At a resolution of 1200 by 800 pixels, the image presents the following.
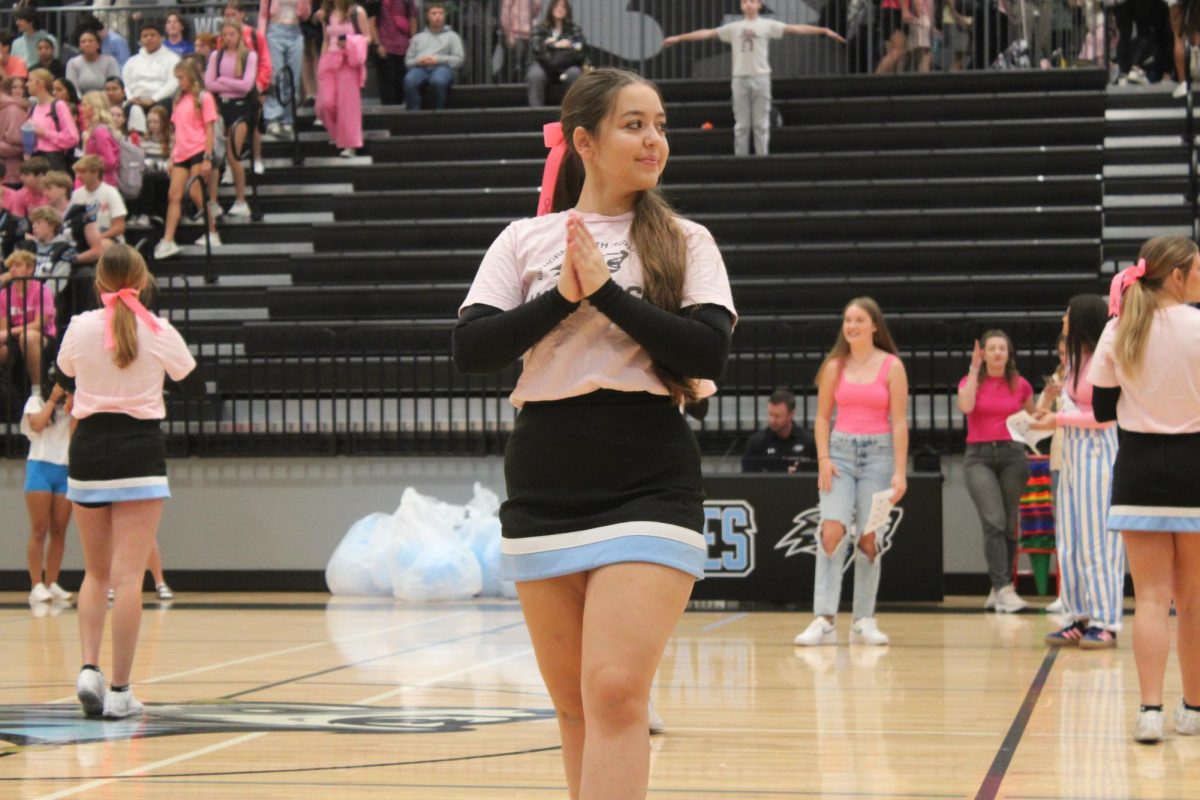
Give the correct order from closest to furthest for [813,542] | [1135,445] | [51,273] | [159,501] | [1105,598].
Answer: [1135,445]
[159,501]
[1105,598]
[813,542]
[51,273]

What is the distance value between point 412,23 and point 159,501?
12.0m

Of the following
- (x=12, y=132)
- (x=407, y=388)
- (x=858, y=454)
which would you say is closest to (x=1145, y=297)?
(x=858, y=454)

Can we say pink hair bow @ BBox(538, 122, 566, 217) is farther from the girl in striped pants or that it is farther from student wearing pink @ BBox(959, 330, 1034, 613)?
student wearing pink @ BBox(959, 330, 1034, 613)

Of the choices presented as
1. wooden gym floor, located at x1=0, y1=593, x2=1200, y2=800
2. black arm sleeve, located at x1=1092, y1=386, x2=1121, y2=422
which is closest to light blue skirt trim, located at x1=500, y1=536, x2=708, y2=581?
wooden gym floor, located at x1=0, y1=593, x2=1200, y2=800

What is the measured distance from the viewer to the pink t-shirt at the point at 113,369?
6457mm

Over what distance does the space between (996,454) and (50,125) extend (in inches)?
367

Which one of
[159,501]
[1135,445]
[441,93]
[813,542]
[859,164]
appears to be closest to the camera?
[1135,445]

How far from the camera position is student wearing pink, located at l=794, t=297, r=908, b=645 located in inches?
355

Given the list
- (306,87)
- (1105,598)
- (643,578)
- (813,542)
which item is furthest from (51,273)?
(643,578)

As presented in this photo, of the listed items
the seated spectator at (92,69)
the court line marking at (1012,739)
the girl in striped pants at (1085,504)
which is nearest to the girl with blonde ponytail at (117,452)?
the court line marking at (1012,739)

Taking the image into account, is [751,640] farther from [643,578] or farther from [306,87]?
[306,87]

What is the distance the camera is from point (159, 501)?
6.51 meters

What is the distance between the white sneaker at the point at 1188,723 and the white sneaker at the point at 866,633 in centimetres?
303

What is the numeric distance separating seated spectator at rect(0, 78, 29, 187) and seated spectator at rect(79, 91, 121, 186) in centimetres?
84
